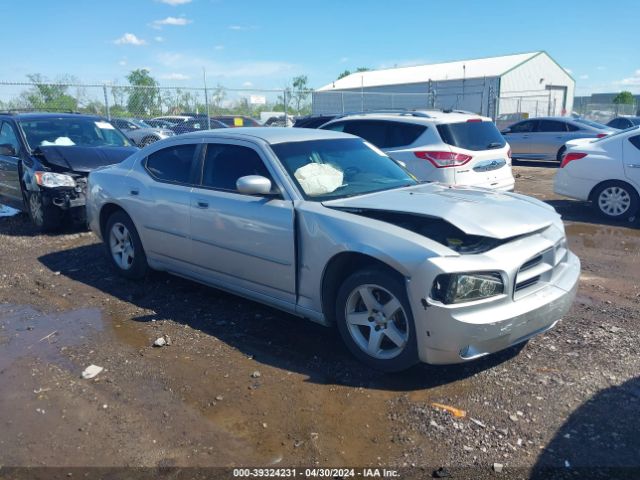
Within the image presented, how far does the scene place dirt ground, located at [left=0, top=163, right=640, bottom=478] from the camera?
10.0 ft

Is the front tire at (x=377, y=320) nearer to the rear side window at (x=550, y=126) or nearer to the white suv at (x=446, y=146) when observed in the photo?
the white suv at (x=446, y=146)

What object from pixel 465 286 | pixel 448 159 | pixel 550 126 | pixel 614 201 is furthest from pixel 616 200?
pixel 550 126

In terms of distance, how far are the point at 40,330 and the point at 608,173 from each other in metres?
8.24

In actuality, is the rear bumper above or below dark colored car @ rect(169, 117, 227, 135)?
below

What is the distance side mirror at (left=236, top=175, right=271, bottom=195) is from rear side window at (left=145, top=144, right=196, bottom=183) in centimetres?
110

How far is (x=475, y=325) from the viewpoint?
3.39 metres

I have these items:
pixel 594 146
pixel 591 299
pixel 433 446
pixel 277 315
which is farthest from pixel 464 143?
pixel 433 446

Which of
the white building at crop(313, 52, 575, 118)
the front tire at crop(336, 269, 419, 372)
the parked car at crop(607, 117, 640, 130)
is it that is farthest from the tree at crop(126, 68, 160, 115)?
the white building at crop(313, 52, 575, 118)

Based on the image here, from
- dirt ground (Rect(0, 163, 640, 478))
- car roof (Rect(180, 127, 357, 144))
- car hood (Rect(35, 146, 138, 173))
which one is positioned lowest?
dirt ground (Rect(0, 163, 640, 478))

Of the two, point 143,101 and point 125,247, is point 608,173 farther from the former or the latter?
point 143,101

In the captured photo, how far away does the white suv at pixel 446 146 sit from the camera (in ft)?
26.2

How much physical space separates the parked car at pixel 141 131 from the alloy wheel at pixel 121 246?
432 inches

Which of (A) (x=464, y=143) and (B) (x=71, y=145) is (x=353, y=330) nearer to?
(A) (x=464, y=143)

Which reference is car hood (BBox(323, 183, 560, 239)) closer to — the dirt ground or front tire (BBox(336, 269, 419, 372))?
front tire (BBox(336, 269, 419, 372))
